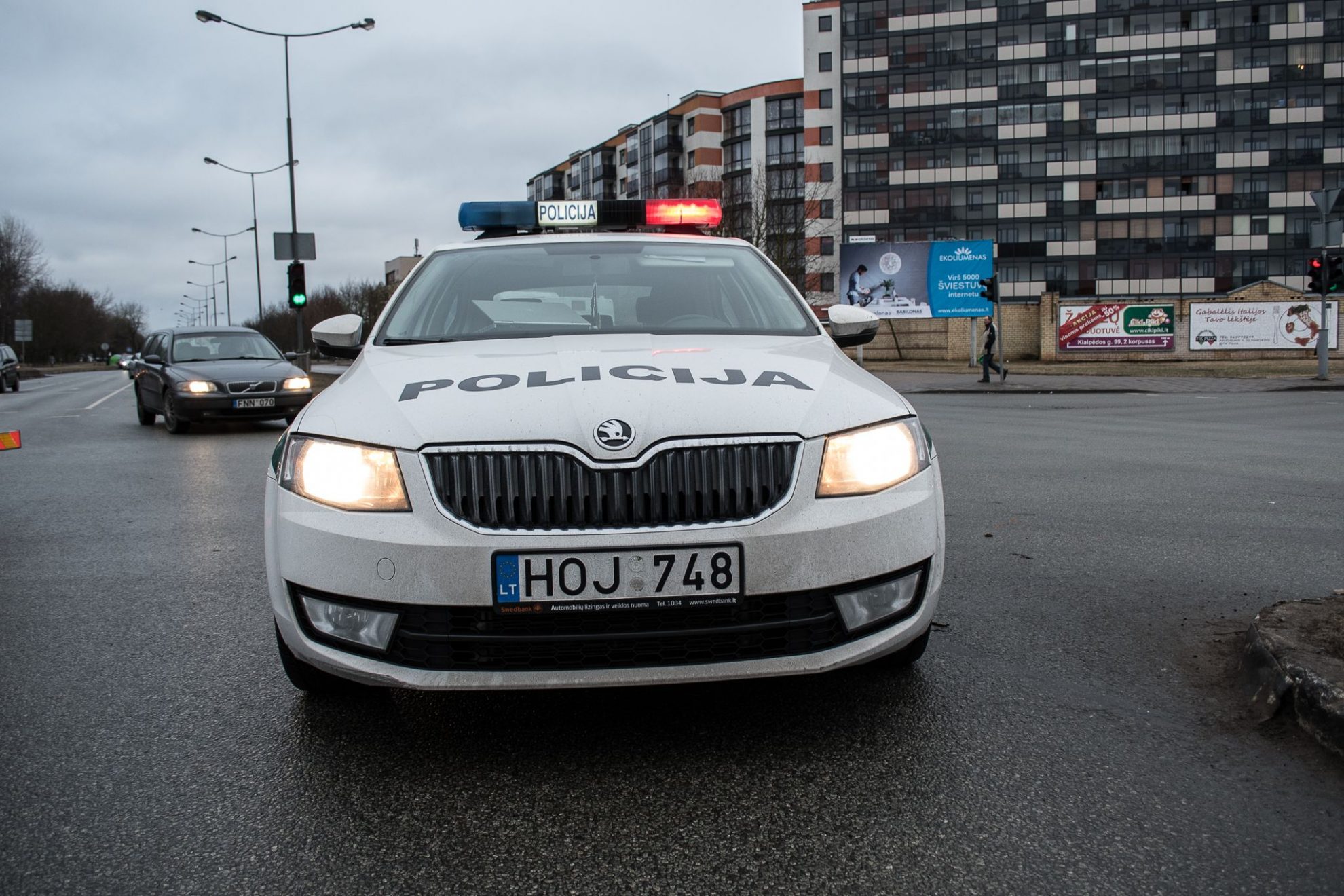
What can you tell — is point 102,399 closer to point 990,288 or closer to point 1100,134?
point 990,288

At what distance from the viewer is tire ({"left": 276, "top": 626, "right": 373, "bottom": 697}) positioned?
3330mm

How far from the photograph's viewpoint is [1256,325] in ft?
147

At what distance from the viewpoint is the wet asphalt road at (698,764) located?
2.38 m

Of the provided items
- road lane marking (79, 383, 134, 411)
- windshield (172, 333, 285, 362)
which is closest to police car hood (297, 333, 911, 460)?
windshield (172, 333, 285, 362)

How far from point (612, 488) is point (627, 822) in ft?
2.61

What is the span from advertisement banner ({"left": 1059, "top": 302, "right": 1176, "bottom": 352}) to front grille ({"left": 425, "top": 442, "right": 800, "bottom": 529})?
156ft

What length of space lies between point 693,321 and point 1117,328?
154ft

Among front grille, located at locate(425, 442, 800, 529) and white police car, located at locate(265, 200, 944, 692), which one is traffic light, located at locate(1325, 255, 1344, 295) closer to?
white police car, located at locate(265, 200, 944, 692)

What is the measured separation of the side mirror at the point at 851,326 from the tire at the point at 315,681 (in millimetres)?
2346

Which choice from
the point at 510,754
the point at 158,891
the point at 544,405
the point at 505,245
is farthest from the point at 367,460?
the point at 505,245

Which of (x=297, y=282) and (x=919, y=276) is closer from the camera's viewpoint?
(x=297, y=282)

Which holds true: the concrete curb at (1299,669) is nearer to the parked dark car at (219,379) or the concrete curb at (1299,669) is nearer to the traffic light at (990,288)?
the parked dark car at (219,379)

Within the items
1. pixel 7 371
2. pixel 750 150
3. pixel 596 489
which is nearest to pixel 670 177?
pixel 750 150

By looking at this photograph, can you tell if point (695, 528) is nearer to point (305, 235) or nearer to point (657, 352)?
point (657, 352)
